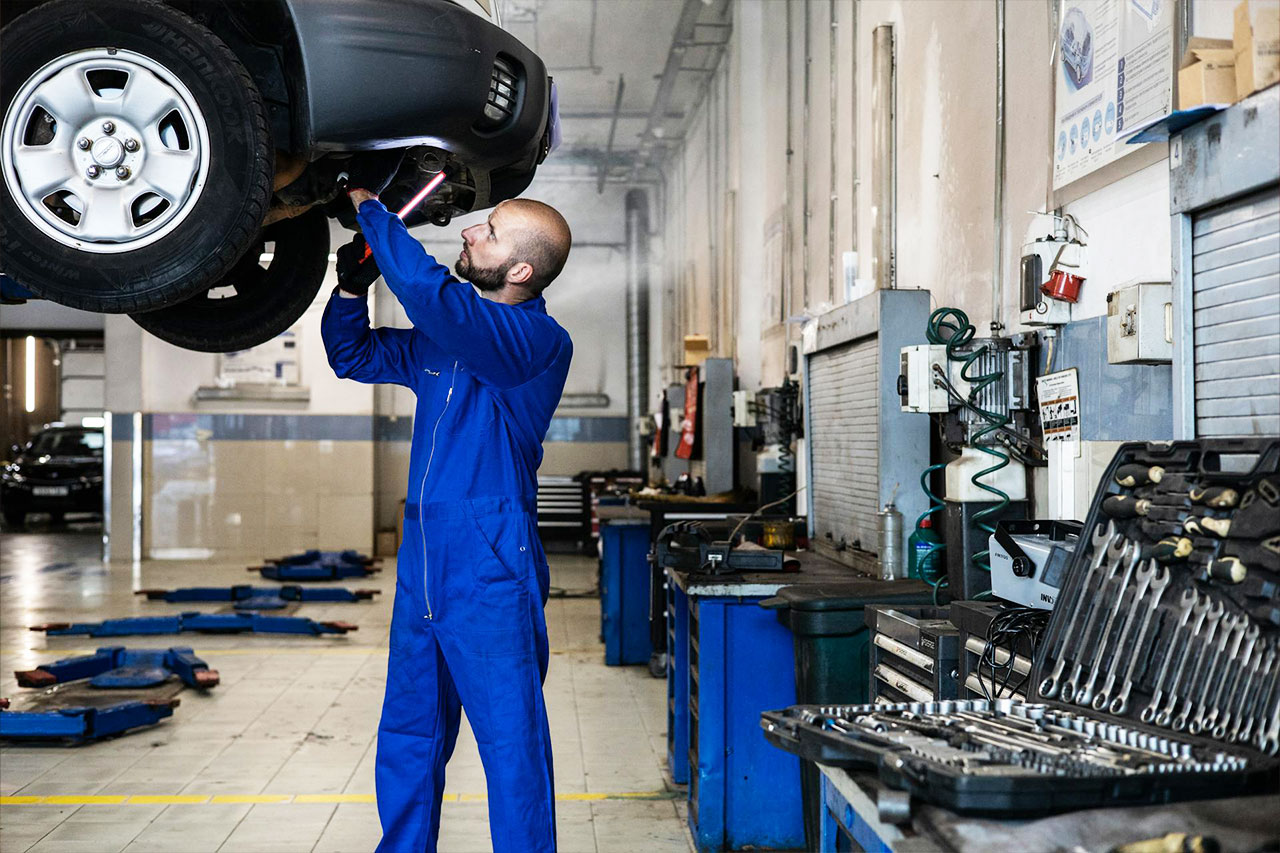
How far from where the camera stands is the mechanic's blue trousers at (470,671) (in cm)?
204

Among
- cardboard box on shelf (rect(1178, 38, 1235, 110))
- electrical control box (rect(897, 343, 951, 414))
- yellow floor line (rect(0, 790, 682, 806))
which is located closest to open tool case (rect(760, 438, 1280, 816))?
cardboard box on shelf (rect(1178, 38, 1235, 110))

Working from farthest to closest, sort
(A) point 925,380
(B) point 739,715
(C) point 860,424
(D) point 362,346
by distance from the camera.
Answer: (C) point 860,424
(B) point 739,715
(A) point 925,380
(D) point 362,346

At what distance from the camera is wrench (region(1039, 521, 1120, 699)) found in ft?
4.56

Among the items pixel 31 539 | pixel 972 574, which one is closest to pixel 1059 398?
pixel 972 574

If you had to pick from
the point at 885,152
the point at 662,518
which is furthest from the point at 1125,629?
the point at 662,518

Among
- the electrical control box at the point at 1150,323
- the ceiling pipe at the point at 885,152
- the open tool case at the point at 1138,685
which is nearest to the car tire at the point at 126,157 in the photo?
the open tool case at the point at 1138,685

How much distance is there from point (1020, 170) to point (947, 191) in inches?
21.0

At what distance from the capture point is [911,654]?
2.16 metres

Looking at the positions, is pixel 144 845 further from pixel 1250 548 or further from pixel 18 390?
pixel 18 390

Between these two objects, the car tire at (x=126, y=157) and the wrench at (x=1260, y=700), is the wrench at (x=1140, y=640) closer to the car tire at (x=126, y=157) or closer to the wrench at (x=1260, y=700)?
the wrench at (x=1260, y=700)

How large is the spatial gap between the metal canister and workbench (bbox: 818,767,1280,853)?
2.04 metres

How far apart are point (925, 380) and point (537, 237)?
1.13m

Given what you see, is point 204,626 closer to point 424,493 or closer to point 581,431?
point 424,493

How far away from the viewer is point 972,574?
2498 millimetres
